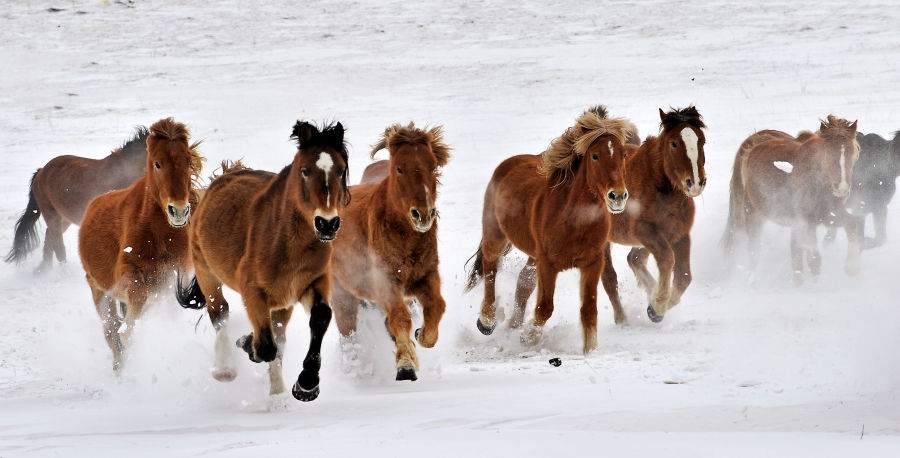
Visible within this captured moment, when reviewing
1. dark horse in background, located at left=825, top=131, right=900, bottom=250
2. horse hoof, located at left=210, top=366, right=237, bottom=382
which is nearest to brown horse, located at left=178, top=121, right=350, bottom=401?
horse hoof, located at left=210, top=366, right=237, bottom=382

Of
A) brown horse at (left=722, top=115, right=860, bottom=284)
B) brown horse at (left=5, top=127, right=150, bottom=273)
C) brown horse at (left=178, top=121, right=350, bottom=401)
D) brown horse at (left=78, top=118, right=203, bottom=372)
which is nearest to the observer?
brown horse at (left=178, top=121, right=350, bottom=401)

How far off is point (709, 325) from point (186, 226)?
463cm

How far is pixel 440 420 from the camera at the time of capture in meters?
4.41

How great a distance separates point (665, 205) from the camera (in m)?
7.60

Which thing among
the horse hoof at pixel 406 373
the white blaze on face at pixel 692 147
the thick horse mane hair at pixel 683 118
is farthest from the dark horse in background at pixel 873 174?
the horse hoof at pixel 406 373

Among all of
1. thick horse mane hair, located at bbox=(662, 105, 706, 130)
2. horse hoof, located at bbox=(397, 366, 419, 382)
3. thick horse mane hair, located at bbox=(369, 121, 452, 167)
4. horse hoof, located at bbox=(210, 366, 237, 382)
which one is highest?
thick horse mane hair, located at bbox=(662, 105, 706, 130)

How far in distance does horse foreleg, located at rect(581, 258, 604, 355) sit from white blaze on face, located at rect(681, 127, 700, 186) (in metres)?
1.46

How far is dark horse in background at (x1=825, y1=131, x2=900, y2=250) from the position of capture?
980cm

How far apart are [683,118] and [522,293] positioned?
2214 mm

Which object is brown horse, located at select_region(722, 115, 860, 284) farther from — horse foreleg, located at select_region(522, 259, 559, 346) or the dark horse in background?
horse foreleg, located at select_region(522, 259, 559, 346)

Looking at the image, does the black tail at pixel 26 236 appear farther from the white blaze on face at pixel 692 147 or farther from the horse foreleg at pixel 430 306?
the white blaze on face at pixel 692 147

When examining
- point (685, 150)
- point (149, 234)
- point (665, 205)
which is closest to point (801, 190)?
point (665, 205)

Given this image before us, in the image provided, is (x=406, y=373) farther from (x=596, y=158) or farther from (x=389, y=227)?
(x=596, y=158)

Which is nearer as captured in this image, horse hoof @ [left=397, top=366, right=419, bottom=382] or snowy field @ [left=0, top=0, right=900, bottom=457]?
snowy field @ [left=0, top=0, right=900, bottom=457]
